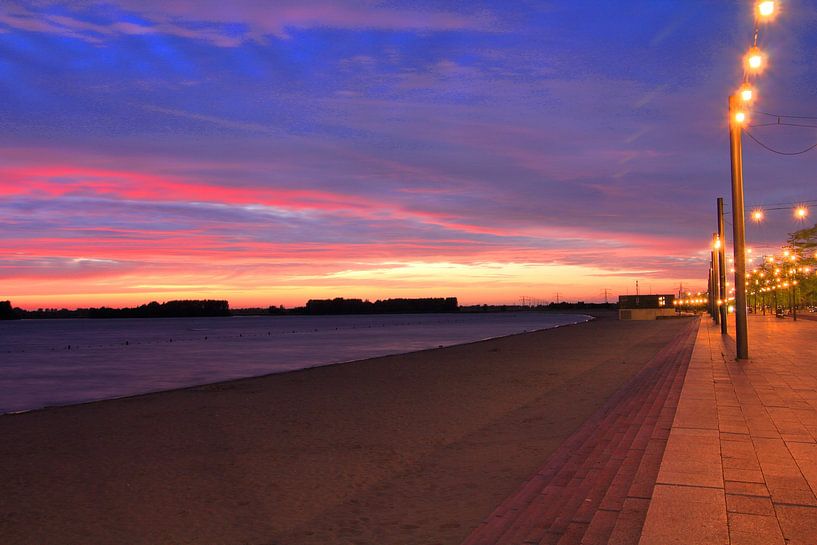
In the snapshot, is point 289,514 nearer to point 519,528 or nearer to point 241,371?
point 519,528

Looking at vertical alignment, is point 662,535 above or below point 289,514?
above

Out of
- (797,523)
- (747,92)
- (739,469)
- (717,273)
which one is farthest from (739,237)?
(717,273)

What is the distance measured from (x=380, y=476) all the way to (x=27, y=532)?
14.5 ft

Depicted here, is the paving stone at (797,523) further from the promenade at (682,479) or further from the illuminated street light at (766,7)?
the illuminated street light at (766,7)

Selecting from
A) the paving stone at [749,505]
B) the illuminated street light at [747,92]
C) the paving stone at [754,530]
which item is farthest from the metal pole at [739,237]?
the paving stone at [754,530]

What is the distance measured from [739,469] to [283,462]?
22.0 feet

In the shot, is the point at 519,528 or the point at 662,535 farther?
the point at 519,528

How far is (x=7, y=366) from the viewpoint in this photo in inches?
1587

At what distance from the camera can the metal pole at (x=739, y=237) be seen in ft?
62.3

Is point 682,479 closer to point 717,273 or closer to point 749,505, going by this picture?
point 749,505

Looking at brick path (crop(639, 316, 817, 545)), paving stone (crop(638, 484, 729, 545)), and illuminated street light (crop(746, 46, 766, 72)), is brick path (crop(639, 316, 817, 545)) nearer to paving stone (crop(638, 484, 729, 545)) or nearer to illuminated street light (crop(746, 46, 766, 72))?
paving stone (crop(638, 484, 729, 545))

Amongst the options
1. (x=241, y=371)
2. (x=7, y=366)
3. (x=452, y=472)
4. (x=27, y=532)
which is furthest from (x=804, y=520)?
(x=7, y=366)

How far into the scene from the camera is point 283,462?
35.0 feet

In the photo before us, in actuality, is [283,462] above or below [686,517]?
below
